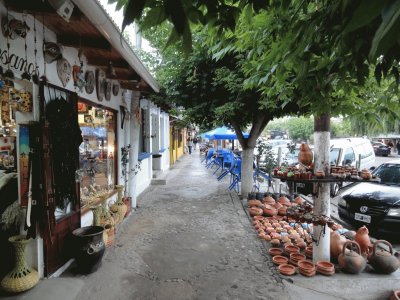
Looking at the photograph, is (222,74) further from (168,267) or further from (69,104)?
(168,267)

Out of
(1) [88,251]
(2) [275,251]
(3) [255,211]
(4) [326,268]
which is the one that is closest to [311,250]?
(2) [275,251]

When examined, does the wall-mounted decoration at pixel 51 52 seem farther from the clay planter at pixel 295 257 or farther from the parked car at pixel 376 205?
the parked car at pixel 376 205

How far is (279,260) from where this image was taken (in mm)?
4555

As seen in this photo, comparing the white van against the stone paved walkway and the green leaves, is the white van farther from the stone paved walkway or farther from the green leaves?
the green leaves

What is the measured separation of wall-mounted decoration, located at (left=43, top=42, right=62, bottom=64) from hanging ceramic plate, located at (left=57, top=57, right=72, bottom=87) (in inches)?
5.8

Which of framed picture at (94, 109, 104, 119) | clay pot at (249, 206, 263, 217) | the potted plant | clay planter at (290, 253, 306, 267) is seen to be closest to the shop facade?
framed picture at (94, 109, 104, 119)

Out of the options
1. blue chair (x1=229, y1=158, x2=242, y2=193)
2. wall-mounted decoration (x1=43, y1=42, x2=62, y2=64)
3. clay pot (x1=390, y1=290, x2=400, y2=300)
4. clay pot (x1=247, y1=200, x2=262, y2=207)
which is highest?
wall-mounted decoration (x1=43, y1=42, x2=62, y2=64)

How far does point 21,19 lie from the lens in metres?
3.23

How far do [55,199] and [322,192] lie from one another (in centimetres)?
388

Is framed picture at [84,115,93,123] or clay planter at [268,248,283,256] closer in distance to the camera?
clay planter at [268,248,283,256]

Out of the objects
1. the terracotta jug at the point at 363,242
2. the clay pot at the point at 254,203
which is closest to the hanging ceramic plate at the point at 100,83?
A: the clay pot at the point at 254,203

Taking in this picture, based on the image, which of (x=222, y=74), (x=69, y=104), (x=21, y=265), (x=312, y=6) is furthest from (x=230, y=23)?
(x=222, y=74)

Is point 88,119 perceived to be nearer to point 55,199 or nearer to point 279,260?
point 55,199

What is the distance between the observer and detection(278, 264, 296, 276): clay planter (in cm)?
415
